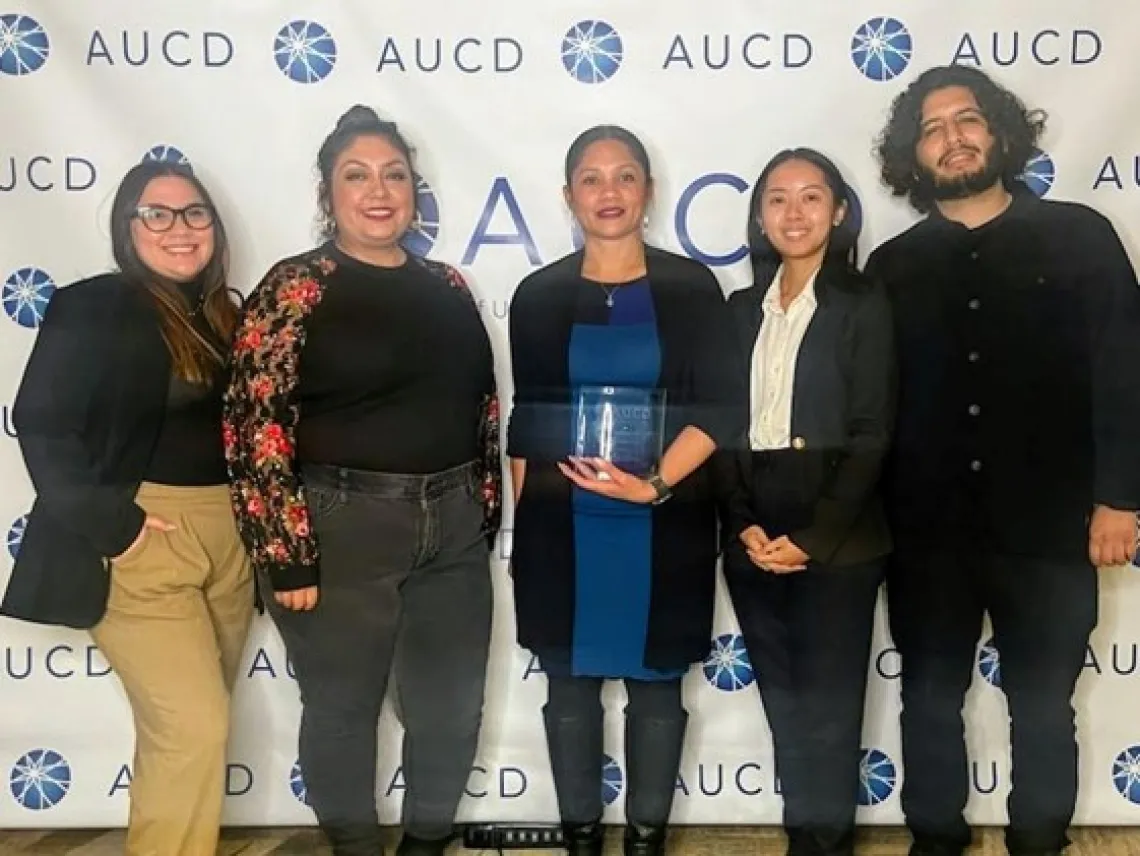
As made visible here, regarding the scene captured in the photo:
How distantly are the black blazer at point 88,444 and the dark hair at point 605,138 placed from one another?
734 mm

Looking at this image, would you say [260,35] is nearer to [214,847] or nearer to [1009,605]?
[214,847]

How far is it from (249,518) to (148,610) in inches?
9.0

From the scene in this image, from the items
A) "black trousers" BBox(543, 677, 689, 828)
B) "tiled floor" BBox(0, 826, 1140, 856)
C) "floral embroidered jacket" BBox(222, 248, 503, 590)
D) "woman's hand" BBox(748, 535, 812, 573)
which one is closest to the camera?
"floral embroidered jacket" BBox(222, 248, 503, 590)

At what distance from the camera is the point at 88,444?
1853mm

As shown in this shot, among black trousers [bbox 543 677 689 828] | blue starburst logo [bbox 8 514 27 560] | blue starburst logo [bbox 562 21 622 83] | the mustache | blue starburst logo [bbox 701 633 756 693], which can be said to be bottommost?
black trousers [bbox 543 677 689 828]

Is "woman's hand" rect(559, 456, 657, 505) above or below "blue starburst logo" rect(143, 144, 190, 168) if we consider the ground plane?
below

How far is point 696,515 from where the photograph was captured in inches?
76.4

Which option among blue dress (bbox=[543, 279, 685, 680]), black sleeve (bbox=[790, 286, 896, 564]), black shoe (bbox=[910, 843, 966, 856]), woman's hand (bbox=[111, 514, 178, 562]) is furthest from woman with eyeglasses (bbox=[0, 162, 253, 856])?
black shoe (bbox=[910, 843, 966, 856])

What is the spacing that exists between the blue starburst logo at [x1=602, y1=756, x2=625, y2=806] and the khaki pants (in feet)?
2.24

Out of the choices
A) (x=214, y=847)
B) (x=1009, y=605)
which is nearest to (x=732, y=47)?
(x=1009, y=605)

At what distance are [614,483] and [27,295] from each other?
110 cm

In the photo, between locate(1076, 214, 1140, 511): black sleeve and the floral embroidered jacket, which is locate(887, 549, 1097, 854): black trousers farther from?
the floral embroidered jacket

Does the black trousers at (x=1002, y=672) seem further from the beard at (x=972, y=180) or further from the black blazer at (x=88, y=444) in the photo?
the black blazer at (x=88, y=444)

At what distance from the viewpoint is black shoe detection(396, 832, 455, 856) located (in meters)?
2.10
